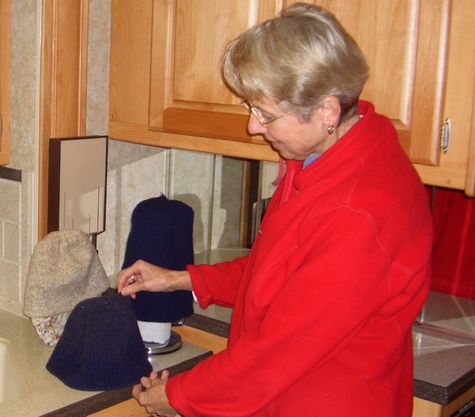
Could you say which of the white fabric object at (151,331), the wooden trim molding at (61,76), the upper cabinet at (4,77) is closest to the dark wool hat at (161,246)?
the white fabric object at (151,331)

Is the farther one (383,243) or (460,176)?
(460,176)

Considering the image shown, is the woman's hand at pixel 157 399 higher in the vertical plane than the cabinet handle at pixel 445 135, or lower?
lower

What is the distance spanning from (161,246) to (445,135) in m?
0.68

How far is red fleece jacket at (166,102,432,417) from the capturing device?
3.35 feet

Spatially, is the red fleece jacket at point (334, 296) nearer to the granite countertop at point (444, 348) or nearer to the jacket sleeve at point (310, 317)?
the jacket sleeve at point (310, 317)

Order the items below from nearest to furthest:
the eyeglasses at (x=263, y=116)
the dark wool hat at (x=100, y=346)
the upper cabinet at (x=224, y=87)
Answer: the eyeglasses at (x=263, y=116), the upper cabinet at (x=224, y=87), the dark wool hat at (x=100, y=346)

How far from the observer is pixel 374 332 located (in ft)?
3.66

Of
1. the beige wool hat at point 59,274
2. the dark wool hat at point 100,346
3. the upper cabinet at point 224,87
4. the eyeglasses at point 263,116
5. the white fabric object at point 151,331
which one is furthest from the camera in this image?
the white fabric object at point 151,331

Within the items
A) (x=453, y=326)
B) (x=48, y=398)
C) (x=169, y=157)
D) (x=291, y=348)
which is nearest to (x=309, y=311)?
(x=291, y=348)

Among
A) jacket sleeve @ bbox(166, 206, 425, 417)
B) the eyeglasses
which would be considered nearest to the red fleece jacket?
jacket sleeve @ bbox(166, 206, 425, 417)

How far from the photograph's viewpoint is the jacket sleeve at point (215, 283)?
148 cm

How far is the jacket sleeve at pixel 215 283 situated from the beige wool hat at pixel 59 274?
272 mm

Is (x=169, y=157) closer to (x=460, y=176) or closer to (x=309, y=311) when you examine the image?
(x=460, y=176)

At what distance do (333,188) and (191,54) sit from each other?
0.70m
